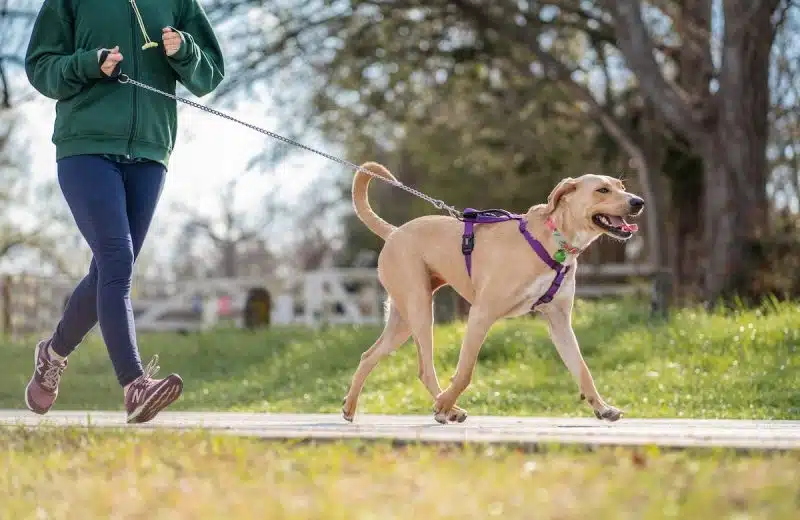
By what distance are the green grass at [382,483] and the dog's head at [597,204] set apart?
6.13 feet

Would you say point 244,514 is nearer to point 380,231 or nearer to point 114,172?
point 114,172

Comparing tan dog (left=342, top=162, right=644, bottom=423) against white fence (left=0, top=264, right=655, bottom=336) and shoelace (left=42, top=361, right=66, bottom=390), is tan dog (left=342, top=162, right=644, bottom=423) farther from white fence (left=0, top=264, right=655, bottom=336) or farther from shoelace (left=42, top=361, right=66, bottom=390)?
white fence (left=0, top=264, right=655, bottom=336)

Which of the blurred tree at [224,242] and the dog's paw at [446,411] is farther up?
the dog's paw at [446,411]

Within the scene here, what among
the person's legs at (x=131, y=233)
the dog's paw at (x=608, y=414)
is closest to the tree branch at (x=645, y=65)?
the dog's paw at (x=608, y=414)

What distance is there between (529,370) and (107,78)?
5.88 meters

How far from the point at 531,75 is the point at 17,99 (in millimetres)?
8398

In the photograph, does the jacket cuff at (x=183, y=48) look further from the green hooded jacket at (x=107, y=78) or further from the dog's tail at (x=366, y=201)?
the dog's tail at (x=366, y=201)

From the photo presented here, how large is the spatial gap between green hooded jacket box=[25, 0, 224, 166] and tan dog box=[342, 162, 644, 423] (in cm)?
144

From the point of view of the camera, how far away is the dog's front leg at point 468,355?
18.8 ft

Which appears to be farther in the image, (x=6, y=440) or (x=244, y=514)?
(x=6, y=440)

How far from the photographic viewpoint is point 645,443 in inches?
161

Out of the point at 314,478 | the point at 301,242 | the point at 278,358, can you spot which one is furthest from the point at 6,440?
the point at 301,242

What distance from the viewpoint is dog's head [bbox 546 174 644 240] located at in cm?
569

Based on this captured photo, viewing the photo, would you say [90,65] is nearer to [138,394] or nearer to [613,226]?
[138,394]
